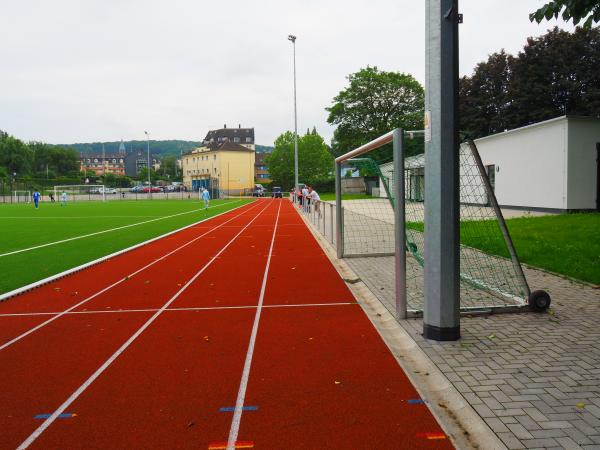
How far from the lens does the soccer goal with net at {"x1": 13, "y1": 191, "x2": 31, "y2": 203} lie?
5918 centimetres

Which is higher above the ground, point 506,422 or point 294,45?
point 294,45

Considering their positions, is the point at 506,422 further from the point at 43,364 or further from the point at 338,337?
the point at 43,364

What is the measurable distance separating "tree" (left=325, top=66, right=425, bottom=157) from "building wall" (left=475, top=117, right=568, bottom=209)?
26.5m

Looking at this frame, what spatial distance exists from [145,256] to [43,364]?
7460 mm

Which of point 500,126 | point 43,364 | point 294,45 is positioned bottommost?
point 43,364

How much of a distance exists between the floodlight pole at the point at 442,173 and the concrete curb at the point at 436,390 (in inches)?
16.4

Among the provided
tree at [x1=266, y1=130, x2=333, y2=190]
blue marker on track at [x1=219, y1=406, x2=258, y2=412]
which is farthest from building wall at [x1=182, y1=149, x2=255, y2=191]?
blue marker on track at [x1=219, y1=406, x2=258, y2=412]

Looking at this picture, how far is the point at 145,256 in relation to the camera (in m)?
12.2

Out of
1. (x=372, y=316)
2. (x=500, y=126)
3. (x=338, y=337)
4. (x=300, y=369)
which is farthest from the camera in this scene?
(x=500, y=126)

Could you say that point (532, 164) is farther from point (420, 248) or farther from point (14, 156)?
point (14, 156)

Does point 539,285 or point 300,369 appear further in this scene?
point 539,285

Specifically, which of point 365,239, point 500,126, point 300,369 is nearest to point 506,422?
point 300,369

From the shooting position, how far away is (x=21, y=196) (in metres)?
60.4

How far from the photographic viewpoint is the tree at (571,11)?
25.1 ft
